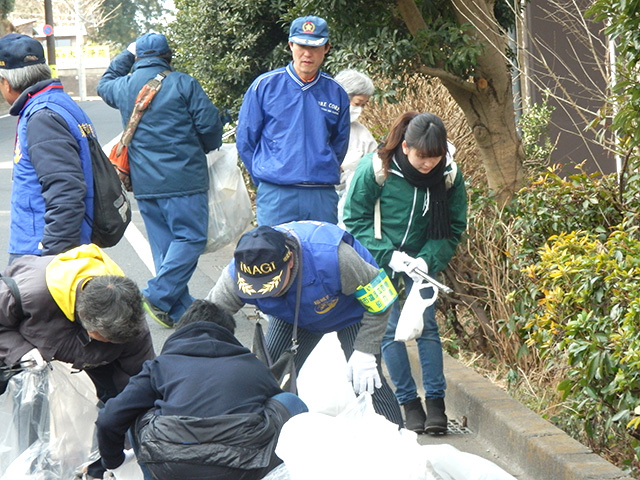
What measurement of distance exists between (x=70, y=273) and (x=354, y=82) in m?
2.96

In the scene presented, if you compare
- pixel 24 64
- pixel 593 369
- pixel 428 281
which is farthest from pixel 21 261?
pixel 593 369

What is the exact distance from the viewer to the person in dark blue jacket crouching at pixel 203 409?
10.9 feet

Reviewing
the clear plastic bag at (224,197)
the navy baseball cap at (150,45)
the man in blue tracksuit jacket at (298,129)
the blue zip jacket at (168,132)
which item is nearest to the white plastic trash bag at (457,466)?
the man in blue tracksuit jacket at (298,129)

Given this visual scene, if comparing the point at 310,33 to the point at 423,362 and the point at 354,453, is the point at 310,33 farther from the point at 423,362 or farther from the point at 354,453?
the point at 354,453

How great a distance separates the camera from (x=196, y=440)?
10.9 feet

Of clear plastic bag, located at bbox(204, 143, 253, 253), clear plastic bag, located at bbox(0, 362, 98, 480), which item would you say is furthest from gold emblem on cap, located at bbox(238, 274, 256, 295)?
clear plastic bag, located at bbox(204, 143, 253, 253)

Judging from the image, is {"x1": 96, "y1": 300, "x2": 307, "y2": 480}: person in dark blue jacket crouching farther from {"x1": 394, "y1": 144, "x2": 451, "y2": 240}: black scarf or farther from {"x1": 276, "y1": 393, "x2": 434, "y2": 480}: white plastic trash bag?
{"x1": 394, "y1": 144, "x2": 451, "y2": 240}: black scarf

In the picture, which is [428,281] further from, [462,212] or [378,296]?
[378,296]

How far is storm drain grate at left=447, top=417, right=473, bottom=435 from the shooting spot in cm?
503

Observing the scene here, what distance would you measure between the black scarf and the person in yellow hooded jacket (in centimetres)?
158

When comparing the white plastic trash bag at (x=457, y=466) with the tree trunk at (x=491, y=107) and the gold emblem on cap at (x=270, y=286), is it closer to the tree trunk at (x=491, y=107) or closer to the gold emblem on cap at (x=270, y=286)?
the gold emblem on cap at (x=270, y=286)

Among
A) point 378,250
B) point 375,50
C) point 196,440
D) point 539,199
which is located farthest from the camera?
point 375,50

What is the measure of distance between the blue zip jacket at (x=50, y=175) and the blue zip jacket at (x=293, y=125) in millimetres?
1368

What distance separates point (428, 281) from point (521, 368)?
1053 mm
